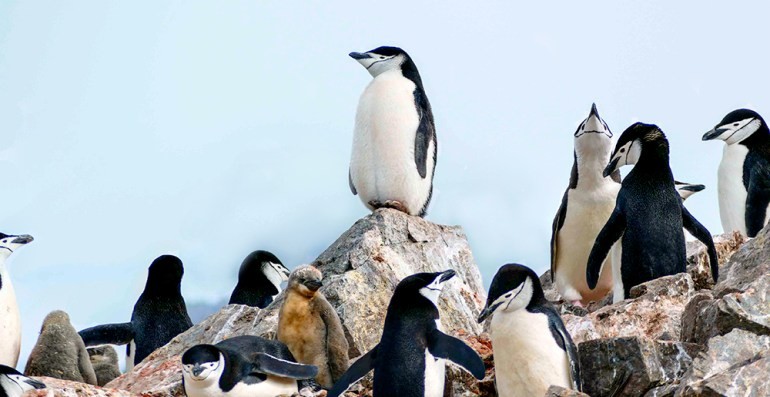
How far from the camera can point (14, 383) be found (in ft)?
27.3

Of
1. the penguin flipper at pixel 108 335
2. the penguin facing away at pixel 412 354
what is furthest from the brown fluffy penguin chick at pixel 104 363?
the penguin facing away at pixel 412 354

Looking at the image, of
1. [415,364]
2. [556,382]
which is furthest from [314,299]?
[556,382]

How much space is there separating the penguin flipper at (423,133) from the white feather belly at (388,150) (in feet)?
0.14

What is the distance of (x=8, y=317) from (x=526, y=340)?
4.48 metres

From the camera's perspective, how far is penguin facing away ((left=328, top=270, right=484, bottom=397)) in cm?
736

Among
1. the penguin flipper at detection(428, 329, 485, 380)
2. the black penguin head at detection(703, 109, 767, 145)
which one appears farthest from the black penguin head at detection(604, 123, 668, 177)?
the black penguin head at detection(703, 109, 767, 145)

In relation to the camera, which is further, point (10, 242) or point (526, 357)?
point (10, 242)

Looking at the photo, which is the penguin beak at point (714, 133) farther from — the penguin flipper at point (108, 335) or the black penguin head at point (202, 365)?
the black penguin head at point (202, 365)

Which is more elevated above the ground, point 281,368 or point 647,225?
point 647,225

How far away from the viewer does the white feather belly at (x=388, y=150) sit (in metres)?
10.8

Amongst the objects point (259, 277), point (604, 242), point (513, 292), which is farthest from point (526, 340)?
point (259, 277)

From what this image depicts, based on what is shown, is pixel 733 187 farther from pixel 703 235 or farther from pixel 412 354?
pixel 412 354

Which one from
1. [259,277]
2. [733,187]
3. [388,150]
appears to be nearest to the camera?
[388,150]

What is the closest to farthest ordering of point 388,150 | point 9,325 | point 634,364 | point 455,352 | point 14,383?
point 634,364 → point 455,352 → point 14,383 → point 9,325 → point 388,150
